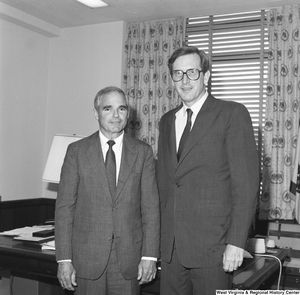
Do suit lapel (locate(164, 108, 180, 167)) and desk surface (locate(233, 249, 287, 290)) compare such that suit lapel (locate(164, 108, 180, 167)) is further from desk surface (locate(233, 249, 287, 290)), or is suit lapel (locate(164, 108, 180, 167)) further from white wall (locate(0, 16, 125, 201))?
white wall (locate(0, 16, 125, 201))

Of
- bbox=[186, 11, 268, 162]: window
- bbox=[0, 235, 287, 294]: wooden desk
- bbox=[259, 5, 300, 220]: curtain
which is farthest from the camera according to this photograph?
bbox=[186, 11, 268, 162]: window

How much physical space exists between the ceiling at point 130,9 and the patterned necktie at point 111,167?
258 cm

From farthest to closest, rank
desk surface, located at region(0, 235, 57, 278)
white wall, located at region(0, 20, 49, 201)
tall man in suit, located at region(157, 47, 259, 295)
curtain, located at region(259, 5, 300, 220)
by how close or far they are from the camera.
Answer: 1. white wall, located at region(0, 20, 49, 201)
2. curtain, located at region(259, 5, 300, 220)
3. desk surface, located at region(0, 235, 57, 278)
4. tall man in suit, located at region(157, 47, 259, 295)

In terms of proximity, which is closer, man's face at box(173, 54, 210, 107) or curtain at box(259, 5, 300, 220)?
man's face at box(173, 54, 210, 107)

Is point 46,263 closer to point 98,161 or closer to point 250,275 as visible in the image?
point 98,161

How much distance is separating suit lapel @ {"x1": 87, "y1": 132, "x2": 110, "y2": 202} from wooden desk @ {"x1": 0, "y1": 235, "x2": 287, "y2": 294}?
0.63m

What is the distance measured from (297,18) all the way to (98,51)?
2304 mm

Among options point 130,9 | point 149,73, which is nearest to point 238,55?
point 149,73

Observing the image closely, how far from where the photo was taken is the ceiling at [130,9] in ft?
14.4

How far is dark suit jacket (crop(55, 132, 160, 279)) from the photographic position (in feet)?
7.05

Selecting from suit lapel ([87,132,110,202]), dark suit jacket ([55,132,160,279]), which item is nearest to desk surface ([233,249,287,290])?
dark suit jacket ([55,132,160,279])

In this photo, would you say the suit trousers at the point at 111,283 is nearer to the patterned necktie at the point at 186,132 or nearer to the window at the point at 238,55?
the patterned necktie at the point at 186,132

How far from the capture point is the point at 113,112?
223cm

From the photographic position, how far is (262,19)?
455 centimetres
